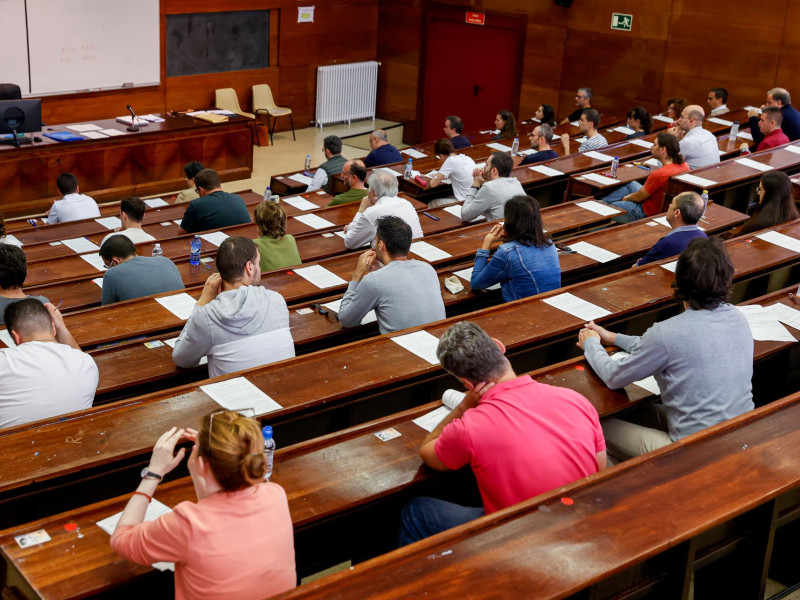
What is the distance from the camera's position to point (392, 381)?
3740 millimetres

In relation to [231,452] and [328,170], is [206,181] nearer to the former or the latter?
[328,170]

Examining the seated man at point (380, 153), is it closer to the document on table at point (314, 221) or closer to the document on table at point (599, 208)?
the document on table at point (314, 221)

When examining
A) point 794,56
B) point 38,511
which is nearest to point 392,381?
point 38,511

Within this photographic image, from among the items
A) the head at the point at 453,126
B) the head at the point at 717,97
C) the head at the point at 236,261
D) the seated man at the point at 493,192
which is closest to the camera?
the head at the point at 236,261

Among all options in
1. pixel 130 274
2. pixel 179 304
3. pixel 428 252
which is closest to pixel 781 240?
pixel 428 252

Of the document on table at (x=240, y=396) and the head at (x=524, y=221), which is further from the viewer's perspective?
the head at (x=524, y=221)

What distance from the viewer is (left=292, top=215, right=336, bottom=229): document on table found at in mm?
6461

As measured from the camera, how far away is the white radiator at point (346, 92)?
1313 centimetres

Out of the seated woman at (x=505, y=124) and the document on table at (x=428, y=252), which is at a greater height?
the seated woman at (x=505, y=124)

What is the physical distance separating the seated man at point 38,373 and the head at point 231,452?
4.35 feet

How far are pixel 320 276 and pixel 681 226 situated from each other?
6.91 feet

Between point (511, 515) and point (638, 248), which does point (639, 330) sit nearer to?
point (638, 248)

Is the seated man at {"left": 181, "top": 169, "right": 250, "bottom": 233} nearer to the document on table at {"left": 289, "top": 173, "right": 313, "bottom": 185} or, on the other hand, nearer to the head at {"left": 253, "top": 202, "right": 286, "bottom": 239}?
the head at {"left": 253, "top": 202, "right": 286, "bottom": 239}

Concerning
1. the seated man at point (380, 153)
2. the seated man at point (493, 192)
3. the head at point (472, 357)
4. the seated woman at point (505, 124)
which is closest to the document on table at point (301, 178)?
the seated man at point (380, 153)
